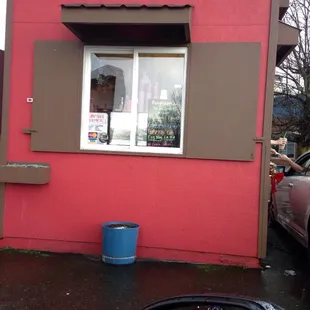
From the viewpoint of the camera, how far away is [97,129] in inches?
237

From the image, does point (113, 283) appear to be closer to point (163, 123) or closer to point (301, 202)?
point (163, 123)

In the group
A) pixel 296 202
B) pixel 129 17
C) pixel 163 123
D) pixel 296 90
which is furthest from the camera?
pixel 296 90

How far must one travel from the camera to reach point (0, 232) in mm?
6078

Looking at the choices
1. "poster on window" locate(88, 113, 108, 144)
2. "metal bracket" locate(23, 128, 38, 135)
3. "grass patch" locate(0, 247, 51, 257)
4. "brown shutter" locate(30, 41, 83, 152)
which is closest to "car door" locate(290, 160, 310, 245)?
"poster on window" locate(88, 113, 108, 144)

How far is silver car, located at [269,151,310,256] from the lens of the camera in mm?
5715

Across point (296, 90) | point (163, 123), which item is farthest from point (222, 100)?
point (296, 90)

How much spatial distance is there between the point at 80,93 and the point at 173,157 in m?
1.56

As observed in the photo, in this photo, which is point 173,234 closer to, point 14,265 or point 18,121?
point 14,265

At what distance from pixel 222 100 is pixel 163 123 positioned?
870mm

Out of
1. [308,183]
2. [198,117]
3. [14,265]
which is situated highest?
[198,117]

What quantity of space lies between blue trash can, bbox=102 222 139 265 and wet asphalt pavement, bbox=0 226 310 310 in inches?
4.5

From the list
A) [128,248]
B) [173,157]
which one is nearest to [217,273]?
[128,248]

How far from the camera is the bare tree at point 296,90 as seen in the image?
19406 mm

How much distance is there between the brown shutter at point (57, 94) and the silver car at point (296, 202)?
126 inches
